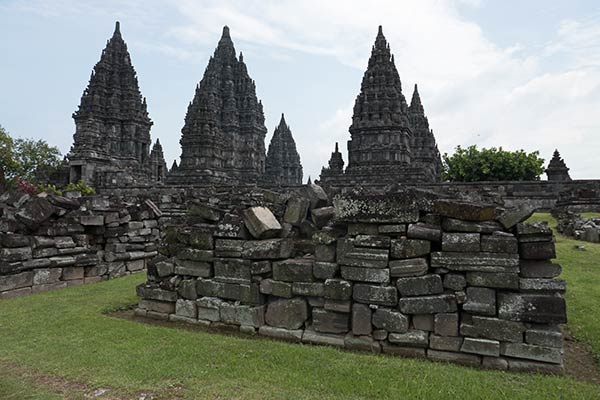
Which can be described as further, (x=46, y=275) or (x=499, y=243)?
(x=46, y=275)

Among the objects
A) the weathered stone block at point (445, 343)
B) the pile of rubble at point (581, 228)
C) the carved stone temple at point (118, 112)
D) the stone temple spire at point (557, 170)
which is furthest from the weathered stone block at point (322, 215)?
the carved stone temple at point (118, 112)

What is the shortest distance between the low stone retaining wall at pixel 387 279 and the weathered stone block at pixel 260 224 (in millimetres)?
24

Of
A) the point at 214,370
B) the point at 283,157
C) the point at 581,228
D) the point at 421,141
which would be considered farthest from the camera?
the point at 283,157

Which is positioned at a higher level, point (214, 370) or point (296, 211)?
point (296, 211)

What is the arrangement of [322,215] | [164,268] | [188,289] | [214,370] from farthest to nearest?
1. [164,268]
2. [188,289]
3. [322,215]
4. [214,370]

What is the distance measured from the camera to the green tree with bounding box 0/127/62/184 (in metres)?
38.0

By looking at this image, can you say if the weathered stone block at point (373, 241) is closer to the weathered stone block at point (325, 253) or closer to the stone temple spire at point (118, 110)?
the weathered stone block at point (325, 253)

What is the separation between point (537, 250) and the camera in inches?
189

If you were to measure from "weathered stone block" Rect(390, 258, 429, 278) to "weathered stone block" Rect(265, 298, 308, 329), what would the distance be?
1.41 m

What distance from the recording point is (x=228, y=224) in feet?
21.2

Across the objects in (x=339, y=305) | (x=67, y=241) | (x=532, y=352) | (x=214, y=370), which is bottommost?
(x=214, y=370)

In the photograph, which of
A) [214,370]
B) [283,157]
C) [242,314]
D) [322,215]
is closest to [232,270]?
[242,314]

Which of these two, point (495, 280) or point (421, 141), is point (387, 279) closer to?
point (495, 280)

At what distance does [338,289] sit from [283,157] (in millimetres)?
56618
